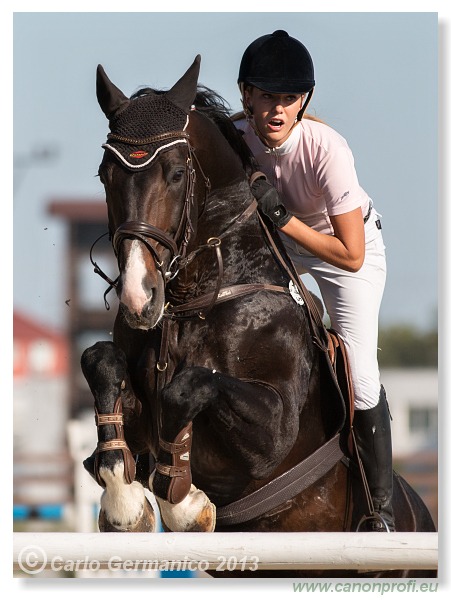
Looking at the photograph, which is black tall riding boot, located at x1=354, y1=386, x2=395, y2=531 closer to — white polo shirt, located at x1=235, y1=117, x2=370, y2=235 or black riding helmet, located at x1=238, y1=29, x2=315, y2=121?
white polo shirt, located at x1=235, y1=117, x2=370, y2=235

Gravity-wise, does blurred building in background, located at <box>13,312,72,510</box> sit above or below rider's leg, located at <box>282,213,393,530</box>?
below

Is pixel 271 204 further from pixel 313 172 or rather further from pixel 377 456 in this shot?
pixel 377 456

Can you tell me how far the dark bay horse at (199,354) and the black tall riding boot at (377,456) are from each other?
9 cm

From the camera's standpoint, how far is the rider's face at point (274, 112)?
422cm

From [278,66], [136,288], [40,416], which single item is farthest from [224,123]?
[40,416]

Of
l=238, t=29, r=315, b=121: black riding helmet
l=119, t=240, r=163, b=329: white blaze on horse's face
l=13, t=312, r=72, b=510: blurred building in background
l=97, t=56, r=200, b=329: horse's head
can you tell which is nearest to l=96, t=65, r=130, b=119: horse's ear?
l=97, t=56, r=200, b=329: horse's head

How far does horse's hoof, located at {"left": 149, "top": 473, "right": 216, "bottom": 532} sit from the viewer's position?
154 inches

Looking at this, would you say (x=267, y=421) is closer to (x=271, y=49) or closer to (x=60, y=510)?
(x=271, y=49)

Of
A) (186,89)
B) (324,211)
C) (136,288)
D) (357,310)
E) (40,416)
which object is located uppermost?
(186,89)

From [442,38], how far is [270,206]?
3.85ft

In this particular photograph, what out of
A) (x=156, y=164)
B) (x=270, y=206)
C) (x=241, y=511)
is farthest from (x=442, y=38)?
(x=241, y=511)

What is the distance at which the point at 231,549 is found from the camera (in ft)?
10.9

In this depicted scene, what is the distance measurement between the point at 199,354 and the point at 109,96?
3.35 feet

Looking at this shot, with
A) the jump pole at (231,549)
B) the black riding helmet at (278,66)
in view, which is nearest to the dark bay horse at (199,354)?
the black riding helmet at (278,66)
